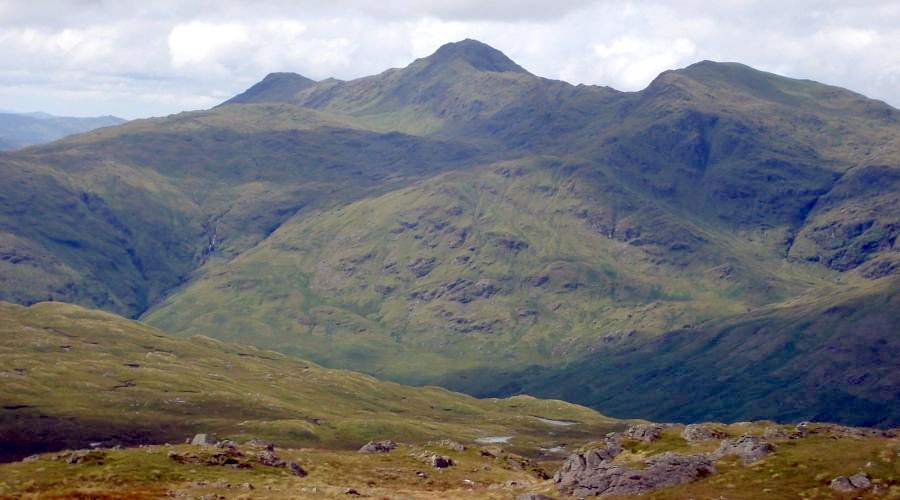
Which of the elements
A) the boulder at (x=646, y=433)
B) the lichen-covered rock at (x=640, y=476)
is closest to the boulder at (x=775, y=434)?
the boulder at (x=646, y=433)

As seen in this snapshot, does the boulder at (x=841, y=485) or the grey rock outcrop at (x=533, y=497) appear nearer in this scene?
the boulder at (x=841, y=485)

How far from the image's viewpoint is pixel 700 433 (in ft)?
418

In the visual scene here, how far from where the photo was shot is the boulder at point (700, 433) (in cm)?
12606

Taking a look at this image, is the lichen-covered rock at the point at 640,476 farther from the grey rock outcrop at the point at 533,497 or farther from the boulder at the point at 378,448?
the boulder at the point at 378,448

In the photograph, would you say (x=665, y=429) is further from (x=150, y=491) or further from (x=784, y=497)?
(x=150, y=491)

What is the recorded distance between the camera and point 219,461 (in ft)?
385

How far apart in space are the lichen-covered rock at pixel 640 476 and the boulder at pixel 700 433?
1986 cm

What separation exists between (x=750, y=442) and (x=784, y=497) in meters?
18.3

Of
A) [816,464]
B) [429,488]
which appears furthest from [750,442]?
[429,488]

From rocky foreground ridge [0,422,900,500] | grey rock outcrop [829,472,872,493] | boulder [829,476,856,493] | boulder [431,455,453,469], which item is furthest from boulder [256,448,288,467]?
grey rock outcrop [829,472,872,493]

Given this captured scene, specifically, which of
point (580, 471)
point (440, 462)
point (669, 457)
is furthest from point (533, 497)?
point (440, 462)

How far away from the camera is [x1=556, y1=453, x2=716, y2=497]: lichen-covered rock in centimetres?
9994

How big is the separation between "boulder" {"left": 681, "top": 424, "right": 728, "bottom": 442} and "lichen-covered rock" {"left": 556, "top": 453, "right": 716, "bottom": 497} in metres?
19.9

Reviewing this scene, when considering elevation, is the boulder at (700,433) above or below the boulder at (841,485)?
below
